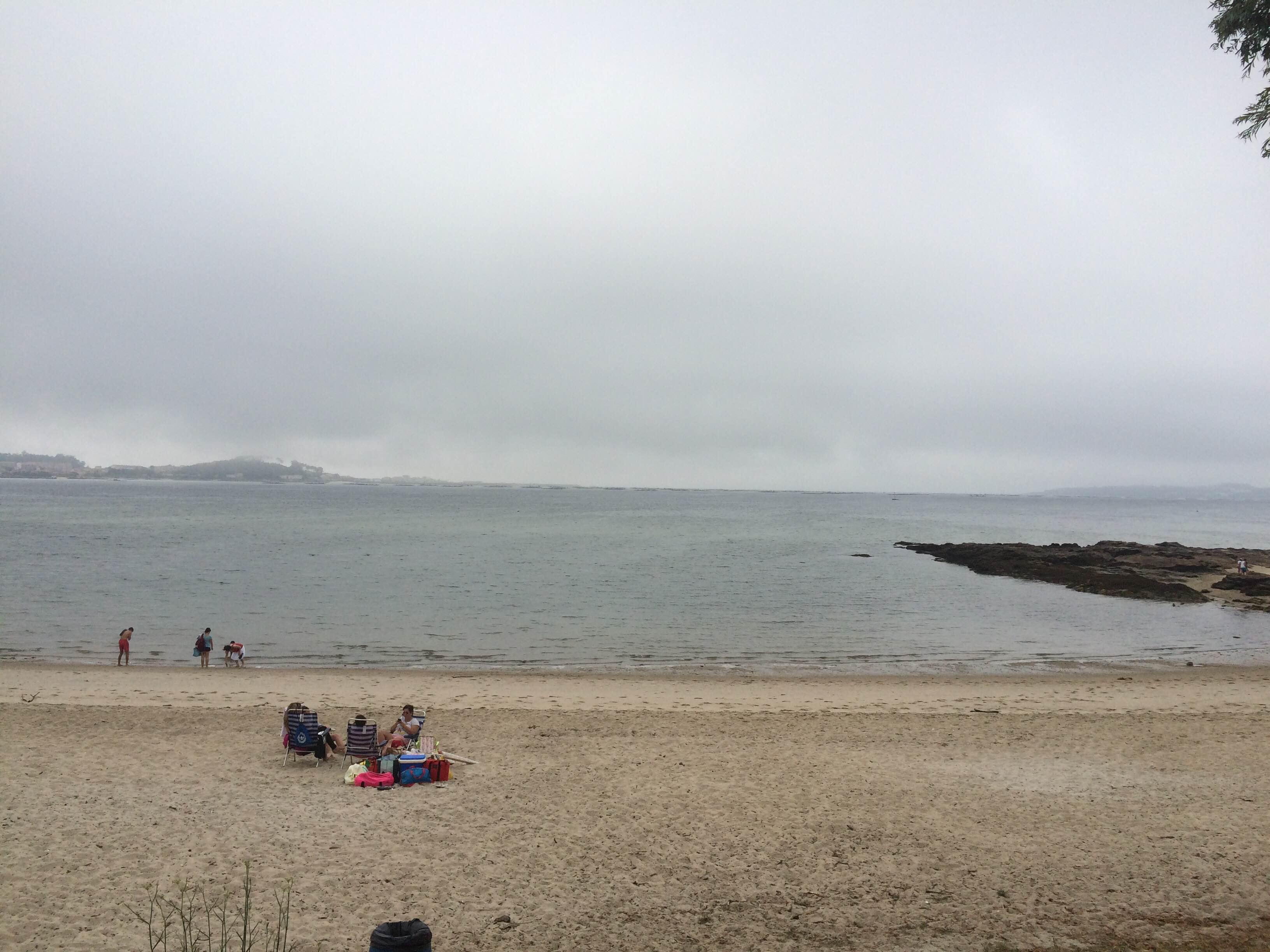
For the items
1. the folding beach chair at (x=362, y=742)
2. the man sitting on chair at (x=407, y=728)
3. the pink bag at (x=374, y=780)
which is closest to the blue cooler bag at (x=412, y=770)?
the pink bag at (x=374, y=780)

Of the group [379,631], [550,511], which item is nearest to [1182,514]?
[550,511]

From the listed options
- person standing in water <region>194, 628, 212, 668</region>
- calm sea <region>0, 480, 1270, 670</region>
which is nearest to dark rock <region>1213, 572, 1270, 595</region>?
calm sea <region>0, 480, 1270, 670</region>

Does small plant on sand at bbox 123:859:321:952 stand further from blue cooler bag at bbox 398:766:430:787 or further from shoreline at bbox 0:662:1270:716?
shoreline at bbox 0:662:1270:716

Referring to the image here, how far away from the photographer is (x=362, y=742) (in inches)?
475

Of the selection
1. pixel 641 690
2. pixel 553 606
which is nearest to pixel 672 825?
pixel 641 690

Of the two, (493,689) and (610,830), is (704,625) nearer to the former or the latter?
(493,689)

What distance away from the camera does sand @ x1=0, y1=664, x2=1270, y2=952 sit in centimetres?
744

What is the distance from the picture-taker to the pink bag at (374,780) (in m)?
11.1

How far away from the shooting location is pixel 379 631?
29.7 meters

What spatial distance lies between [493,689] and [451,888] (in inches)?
456

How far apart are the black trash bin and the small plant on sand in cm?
194

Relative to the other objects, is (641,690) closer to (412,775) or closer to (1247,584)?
(412,775)

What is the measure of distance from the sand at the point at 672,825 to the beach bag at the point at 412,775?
0.25 metres

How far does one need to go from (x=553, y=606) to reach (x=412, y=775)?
25.6 metres
